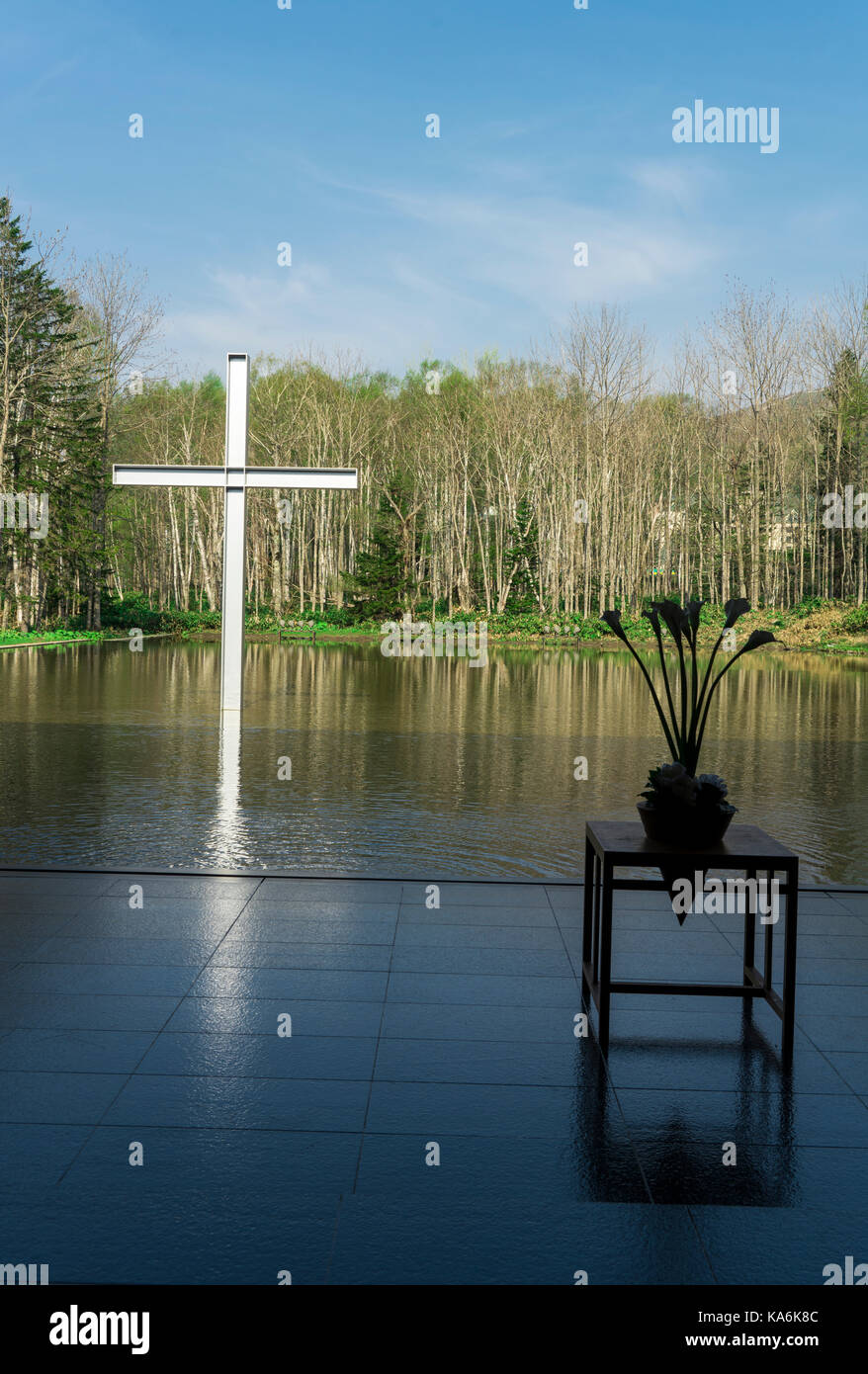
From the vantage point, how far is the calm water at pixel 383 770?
727 cm

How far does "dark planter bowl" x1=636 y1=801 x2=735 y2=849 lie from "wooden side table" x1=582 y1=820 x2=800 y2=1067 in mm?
35

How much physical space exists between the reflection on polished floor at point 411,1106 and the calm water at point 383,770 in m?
1.81

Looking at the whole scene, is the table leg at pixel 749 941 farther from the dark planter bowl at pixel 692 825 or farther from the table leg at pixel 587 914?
the dark planter bowl at pixel 692 825

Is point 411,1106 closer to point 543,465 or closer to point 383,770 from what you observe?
point 383,770

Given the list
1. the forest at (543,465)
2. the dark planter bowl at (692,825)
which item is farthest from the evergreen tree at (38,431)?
the dark planter bowl at (692,825)

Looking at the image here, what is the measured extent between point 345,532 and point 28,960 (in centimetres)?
4492

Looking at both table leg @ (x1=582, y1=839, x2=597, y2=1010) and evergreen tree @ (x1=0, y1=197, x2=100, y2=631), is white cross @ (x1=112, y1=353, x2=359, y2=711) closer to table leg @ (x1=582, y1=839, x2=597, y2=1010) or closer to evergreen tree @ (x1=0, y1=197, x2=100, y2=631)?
table leg @ (x1=582, y1=839, x2=597, y2=1010)

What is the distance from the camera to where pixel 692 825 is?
3.70 meters

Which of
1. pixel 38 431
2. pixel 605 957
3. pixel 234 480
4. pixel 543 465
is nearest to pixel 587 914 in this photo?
pixel 605 957

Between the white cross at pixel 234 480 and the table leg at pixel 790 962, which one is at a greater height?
the white cross at pixel 234 480

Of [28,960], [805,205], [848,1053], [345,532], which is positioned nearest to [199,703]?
[28,960]

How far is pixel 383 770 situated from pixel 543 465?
34546 mm
